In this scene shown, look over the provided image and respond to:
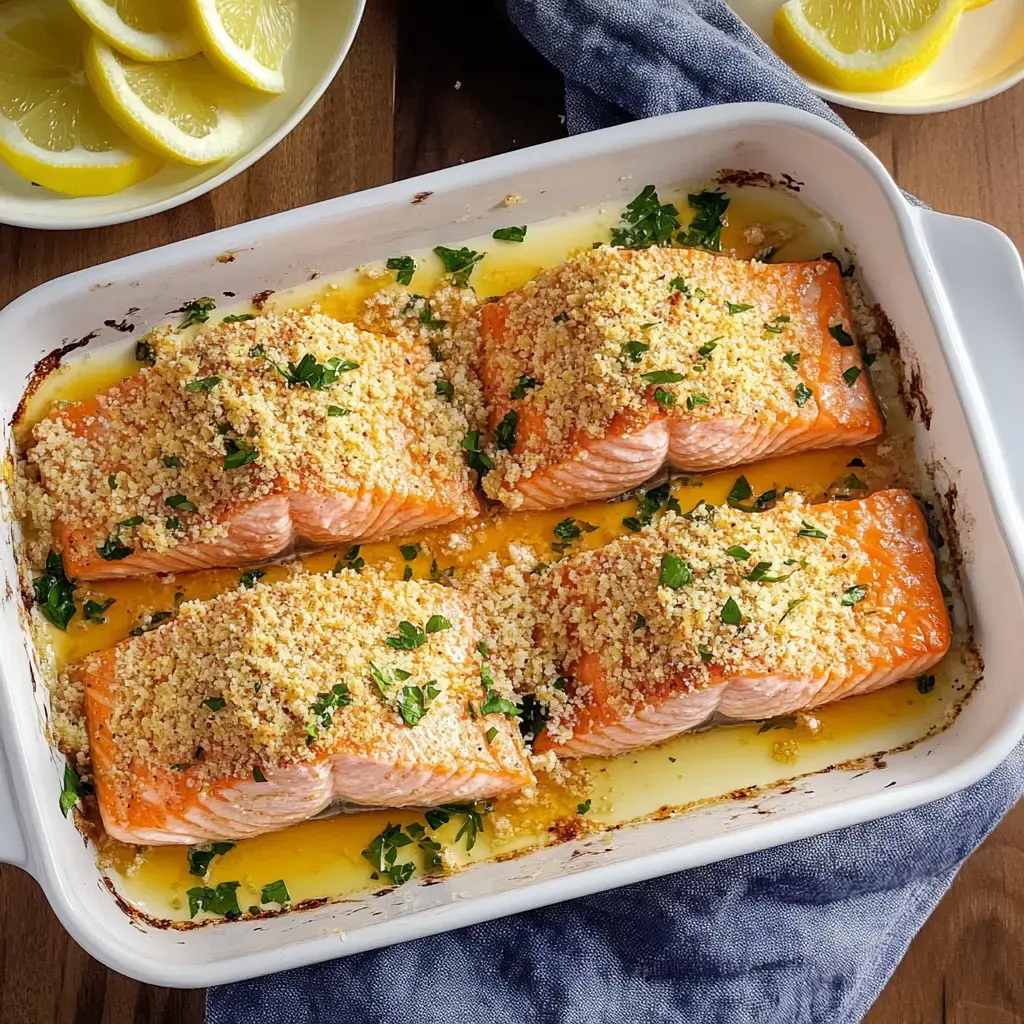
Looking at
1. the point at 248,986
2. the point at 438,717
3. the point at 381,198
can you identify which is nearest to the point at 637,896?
the point at 438,717

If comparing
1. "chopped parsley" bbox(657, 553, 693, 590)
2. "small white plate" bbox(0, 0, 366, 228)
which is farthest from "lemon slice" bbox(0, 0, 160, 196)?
"chopped parsley" bbox(657, 553, 693, 590)

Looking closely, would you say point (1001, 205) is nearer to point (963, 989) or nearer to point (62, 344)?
point (963, 989)

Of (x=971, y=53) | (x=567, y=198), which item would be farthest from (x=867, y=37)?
(x=567, y=198)

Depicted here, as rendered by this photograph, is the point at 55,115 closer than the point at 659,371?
No

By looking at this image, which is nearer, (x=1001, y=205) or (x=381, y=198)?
(x=381, y=198)

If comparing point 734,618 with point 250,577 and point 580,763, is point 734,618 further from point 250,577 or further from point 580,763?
point 250,577

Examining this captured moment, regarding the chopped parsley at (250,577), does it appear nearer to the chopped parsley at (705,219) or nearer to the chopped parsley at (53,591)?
the chopped parsley at (53,591)
